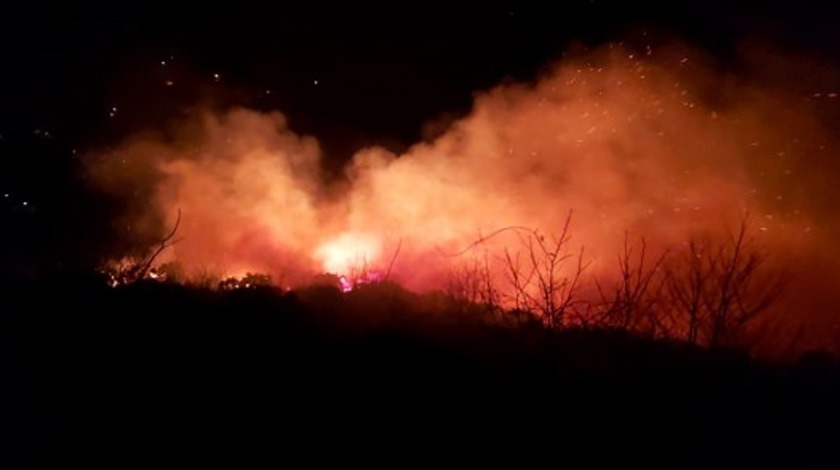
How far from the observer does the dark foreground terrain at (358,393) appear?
5016 millimetres

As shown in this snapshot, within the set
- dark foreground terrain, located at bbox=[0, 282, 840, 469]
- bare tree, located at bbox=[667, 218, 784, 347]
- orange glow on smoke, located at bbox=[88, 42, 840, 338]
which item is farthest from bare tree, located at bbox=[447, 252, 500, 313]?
bare tree, located at bbox=[667, 218, 784, 347]

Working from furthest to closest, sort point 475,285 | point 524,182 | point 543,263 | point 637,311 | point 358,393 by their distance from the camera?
point 524,182 < point 543,263 < point 475,285 < point 637,311 < point 358,393

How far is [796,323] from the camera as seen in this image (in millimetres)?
9367

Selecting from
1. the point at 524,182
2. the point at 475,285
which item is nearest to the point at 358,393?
the point at 475,285

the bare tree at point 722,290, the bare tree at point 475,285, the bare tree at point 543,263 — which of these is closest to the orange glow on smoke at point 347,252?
the bare tree at point 475,285

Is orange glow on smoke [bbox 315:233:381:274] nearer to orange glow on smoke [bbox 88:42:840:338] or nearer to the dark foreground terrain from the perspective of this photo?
orange glow on smoke [bbox 88:42:840:338]

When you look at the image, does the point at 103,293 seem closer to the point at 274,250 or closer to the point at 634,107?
the point at 274,250

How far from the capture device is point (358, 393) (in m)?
5.62

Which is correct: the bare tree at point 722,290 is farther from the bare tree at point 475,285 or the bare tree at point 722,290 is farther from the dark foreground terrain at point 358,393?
the bare tree at point 475,285

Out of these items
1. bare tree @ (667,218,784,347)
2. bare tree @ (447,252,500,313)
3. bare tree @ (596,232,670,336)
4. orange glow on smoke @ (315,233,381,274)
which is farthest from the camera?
orange glow on smoke @ (315,233,381,274)

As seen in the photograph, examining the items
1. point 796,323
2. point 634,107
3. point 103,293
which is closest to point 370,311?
point 103,293

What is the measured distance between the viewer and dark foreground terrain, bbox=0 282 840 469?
5.02 m

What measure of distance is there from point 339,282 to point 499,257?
8.86 feet

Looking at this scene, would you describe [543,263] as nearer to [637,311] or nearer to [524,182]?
[524,182]
